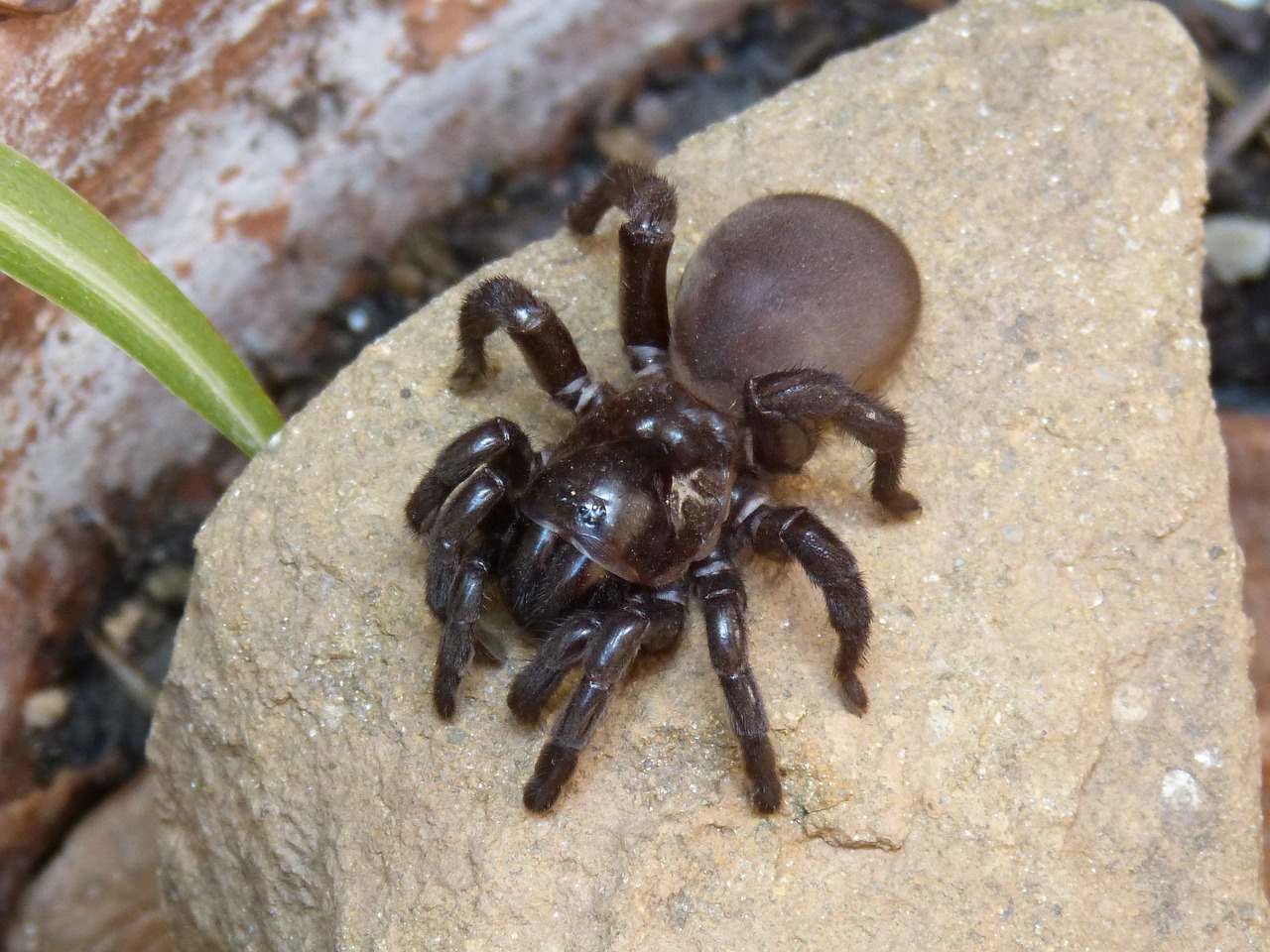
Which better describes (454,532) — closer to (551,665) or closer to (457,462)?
(457,462)

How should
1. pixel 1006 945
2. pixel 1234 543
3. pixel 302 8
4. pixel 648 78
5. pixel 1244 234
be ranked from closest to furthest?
pixel 1006 945 → pixel 1234 543 → pixel 302 8 → pixel 1244 234 → pixel 648 78

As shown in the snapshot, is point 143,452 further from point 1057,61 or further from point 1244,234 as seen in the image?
point 1244,234

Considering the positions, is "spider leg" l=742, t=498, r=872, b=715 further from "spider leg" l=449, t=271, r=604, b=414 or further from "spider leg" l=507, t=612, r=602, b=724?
"spider leg" l=449, t=271, r=604, b=414

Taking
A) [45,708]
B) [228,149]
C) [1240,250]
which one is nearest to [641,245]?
[228,149]

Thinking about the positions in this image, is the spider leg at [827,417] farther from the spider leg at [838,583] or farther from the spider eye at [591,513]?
the spider eye at [591,513]

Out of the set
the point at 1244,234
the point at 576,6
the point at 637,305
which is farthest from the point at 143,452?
Result: the point at 1244,234

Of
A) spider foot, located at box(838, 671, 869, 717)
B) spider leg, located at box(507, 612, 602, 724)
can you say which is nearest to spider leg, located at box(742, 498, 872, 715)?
spider foot, located at box(838, 671, 869, 717)
